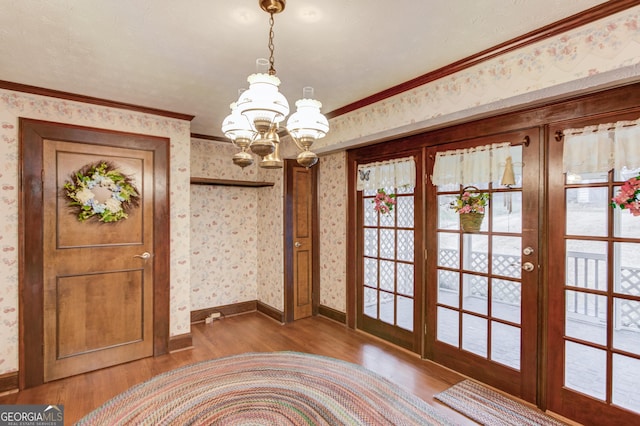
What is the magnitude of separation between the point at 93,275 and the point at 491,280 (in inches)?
140

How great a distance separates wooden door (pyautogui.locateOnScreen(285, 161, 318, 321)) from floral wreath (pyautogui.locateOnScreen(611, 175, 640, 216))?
Answer: 317 cm

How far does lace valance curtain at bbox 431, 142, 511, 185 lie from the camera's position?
8.38 ft

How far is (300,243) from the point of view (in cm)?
441

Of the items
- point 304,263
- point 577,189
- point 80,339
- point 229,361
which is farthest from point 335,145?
point 80,339

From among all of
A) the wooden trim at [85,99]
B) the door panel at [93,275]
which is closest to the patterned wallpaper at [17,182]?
the wooden trim at [85,99]

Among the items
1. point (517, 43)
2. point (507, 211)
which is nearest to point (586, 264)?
point (507, 211)

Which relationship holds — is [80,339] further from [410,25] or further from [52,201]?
[410,25]

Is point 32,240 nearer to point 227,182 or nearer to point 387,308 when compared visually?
point 227,182

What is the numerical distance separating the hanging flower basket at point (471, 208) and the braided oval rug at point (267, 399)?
1.44 meters

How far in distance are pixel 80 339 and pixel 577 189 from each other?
167 inches

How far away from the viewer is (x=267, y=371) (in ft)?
9.60

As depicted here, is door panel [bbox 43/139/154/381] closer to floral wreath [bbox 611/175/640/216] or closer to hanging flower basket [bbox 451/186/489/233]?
hanging flower basket [bbox 451/186/489/233]

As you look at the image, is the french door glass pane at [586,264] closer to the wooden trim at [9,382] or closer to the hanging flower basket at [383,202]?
the hanging flower basket at [383,202]

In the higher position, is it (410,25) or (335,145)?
(410,25)
